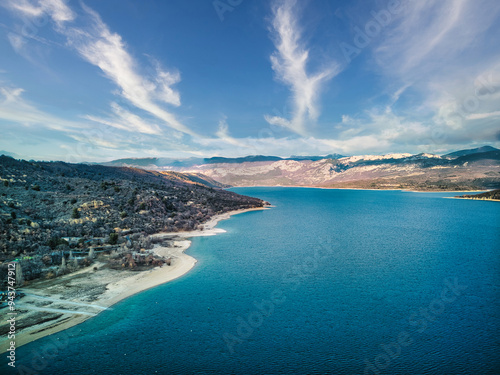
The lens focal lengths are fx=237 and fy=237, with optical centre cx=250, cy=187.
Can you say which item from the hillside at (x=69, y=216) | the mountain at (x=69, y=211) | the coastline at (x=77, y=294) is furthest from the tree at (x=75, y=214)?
the coastline at (x=77, y=294)

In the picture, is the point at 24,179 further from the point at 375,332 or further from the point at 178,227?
the point at 375,332

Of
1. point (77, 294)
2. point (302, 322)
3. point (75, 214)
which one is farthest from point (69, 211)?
point (302, 322)

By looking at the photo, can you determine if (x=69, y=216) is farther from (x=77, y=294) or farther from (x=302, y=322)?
(x=302, y=322)

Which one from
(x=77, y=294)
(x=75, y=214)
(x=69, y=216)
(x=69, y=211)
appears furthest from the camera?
(x=69, y=211)

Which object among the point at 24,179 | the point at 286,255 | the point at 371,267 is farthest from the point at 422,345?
the point at 24,179

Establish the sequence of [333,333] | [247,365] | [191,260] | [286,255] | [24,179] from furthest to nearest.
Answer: [24,179] < [286,255] < [191,260] < [333,333] < [247,365]

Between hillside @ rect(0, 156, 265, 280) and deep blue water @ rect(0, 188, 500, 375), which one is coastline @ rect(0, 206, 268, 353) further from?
hillside @ rect(0, 156, 265, 280)
